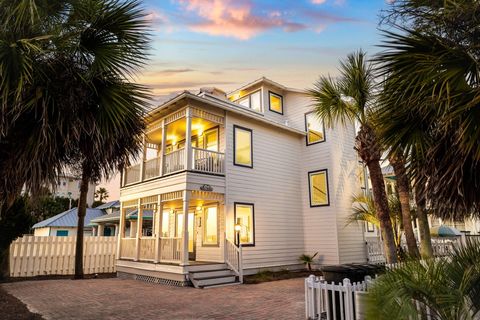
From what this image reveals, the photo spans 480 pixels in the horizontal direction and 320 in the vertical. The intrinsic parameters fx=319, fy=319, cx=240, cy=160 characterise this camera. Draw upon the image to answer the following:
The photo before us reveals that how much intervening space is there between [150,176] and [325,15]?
9910mm

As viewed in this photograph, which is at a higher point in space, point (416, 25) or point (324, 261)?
point (416, 25)

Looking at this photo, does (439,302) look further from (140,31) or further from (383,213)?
(383,213)

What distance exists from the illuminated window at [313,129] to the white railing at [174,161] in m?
7.04

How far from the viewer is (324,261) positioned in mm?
14914

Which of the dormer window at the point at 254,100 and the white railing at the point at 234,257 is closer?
the white railing at the point at 234,257

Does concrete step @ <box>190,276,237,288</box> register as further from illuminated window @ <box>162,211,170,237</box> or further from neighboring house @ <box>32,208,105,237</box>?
neighboring house @ <box>32,208,105,237</box>

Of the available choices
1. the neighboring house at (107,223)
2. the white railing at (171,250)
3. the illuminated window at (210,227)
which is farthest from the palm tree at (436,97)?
the neighboring house at (107,223)

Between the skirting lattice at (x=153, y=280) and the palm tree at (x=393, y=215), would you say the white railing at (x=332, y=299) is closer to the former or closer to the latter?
the skirting lattice at (x=153, y=280)

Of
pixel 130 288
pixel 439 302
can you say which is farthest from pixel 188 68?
pixel 439 302

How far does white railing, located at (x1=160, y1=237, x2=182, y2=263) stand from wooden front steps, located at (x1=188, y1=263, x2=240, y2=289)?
2.75 ft

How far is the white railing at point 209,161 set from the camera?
12977 mm

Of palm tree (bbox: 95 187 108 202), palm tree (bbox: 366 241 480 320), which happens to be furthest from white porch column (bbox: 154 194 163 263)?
palm tree (bbox: 95 187 108 202)

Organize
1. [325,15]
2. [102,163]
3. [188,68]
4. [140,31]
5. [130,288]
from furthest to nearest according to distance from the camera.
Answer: [188,68] → [325,15] → [130,288] → [102,163] → [140,31]

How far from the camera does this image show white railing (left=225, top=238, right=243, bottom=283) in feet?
39.4
